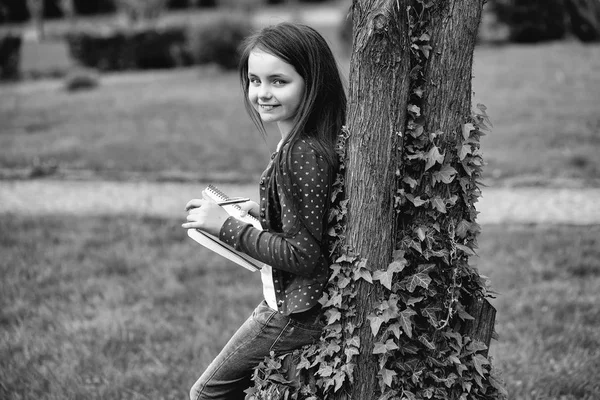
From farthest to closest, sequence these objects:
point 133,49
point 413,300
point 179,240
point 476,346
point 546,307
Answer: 1. point 133,49
2. point 179,240
3. point 546,307
4. point 476,346
5. point 413,300

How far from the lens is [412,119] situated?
6.52 ft

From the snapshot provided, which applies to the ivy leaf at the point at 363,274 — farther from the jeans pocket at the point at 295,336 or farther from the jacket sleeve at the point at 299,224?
the jeans pocket at the point at 295,336

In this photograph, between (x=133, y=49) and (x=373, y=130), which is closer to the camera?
(x=373, y=130)

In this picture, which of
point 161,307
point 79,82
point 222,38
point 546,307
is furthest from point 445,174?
point 222,38

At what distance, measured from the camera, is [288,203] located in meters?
2.00

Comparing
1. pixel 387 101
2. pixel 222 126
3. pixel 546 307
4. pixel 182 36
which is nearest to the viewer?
pixel 387 101

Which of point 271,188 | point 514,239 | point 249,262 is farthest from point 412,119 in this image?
point 514,239

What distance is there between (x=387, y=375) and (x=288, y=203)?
2.20 ft

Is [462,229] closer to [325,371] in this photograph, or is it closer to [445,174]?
[445,174]

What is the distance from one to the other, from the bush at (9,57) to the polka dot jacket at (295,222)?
1635 centimetres

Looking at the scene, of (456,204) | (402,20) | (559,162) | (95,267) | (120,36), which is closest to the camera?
(402,20)

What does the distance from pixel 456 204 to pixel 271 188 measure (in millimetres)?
624

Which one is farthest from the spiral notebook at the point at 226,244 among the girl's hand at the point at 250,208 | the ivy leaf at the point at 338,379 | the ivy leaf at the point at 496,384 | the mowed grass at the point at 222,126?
the mowed grass at the point at 222,126

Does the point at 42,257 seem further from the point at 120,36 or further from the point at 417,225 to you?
the point at 120,36
